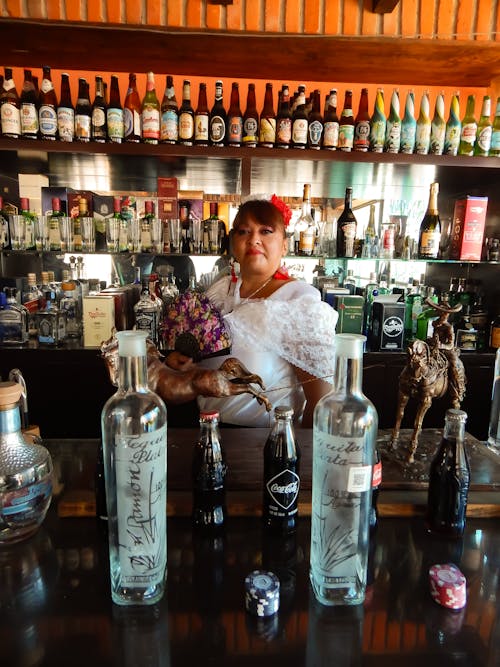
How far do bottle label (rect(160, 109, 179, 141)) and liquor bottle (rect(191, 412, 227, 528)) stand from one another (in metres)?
1.91

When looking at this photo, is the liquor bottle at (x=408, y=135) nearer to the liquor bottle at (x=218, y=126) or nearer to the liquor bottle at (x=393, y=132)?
the liquor bottle at (x=393, y=132)

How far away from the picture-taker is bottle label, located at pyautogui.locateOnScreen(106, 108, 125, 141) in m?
2.27

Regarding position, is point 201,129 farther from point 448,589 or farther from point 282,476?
point 448,589

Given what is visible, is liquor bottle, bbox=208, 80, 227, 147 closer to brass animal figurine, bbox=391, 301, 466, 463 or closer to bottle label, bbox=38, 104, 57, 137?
bottle label, bbox=38, 104, 57, 137

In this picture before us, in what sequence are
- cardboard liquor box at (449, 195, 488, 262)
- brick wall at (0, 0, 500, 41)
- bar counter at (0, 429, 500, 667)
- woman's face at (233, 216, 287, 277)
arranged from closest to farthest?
bar counter at (0, 429, 500, 667) < woman's face at (233, 216, 287, 277) < brick wall at (0, 0, 500, 41) < cardboard liquor box at (449, 195, 488, 262)

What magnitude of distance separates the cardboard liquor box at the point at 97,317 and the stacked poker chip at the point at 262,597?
190cm

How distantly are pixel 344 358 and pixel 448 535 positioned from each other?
0.43m

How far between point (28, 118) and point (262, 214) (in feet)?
4.65

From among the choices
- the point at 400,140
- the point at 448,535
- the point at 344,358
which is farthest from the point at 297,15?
the point at 448,535

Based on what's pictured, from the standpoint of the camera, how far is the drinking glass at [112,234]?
251 cm

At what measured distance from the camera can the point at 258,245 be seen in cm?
166

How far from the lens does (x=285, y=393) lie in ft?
5.13

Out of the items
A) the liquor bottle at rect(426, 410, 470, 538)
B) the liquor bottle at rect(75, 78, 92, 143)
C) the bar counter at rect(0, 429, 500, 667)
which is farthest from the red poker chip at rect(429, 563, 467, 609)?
the liquor bottle at rect(75, 78, 92, 143)

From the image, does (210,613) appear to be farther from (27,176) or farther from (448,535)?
(27,176)
